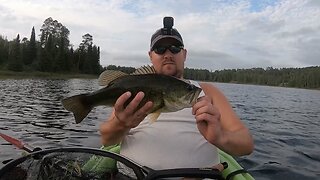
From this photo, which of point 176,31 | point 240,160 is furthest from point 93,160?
point 240,160

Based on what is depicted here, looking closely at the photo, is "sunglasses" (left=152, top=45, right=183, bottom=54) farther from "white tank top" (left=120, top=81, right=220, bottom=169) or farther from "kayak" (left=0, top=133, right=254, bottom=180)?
"kayak" (left=0, top=133, right=254, bottom=180)

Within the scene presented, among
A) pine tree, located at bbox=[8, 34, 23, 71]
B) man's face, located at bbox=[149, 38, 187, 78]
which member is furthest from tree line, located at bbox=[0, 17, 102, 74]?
man's face, located at bbox=[149, 38, 187, 78]

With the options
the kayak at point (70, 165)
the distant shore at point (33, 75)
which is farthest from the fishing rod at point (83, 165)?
the distant shore at point (33, 75)

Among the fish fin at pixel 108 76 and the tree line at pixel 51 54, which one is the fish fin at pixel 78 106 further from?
the tree line at pixel 51 54

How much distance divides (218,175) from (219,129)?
454mm

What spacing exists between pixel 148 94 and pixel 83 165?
151 cm

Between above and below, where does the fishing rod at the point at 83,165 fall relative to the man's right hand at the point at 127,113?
below

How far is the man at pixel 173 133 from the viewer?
4065 millimetres

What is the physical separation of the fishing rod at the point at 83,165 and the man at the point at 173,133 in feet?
0.98

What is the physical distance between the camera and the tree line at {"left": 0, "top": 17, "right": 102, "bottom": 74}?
86.9 meters

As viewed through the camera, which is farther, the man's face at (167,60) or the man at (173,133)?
the man's face at (167,60)

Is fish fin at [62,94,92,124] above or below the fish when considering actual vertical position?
below

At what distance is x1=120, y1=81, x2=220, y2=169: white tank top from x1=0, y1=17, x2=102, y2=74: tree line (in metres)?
81.1

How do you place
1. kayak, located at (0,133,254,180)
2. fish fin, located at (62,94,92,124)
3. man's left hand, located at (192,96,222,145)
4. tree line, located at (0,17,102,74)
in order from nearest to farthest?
man's left hand, located at (192,96,222,145) → fish fin, located at (62,94,92,124) → kayak, located at (0,133,254,180) → tree line, located at (0,17,102,74)
